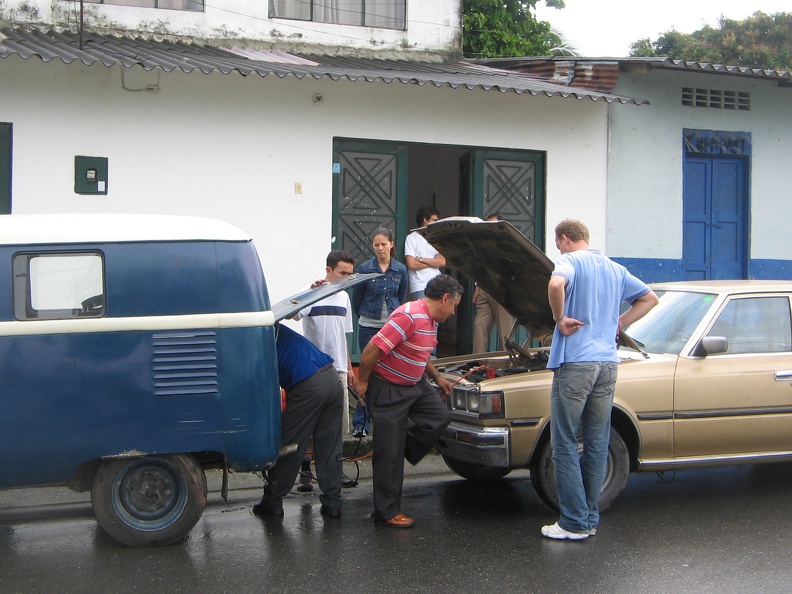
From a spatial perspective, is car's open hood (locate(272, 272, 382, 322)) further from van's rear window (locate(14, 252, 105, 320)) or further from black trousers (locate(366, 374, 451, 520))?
van's rear window (locate(14, 252, 105, 320))

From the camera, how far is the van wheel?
17.1 ft

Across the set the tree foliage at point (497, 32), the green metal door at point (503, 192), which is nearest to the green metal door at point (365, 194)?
the green metal door at point (503, 192)

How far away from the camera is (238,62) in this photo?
361 inches

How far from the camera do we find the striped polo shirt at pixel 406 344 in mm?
5715

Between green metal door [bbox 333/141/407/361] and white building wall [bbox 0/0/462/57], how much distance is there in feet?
6.01

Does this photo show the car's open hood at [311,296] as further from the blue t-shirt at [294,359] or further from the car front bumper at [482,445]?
the car front bumper at [482,445]

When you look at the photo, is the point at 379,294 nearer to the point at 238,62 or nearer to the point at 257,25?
the point at 238,62

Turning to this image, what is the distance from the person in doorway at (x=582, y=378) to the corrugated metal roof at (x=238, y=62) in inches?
166

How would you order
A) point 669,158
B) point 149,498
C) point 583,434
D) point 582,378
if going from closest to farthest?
1. point 149,498
2. point 582,378
3. point 583,434
4. point 669,158

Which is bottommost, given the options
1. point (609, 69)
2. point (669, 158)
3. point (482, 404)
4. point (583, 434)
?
point (583, 434)

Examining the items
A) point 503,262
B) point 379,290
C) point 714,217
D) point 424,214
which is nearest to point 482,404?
point 503,262

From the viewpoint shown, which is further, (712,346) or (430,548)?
(712,346)

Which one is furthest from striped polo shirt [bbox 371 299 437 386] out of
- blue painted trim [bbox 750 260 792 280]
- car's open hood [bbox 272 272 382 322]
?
blue painted trim [bbox 750 260 792 280]

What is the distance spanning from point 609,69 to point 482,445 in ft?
21.7
